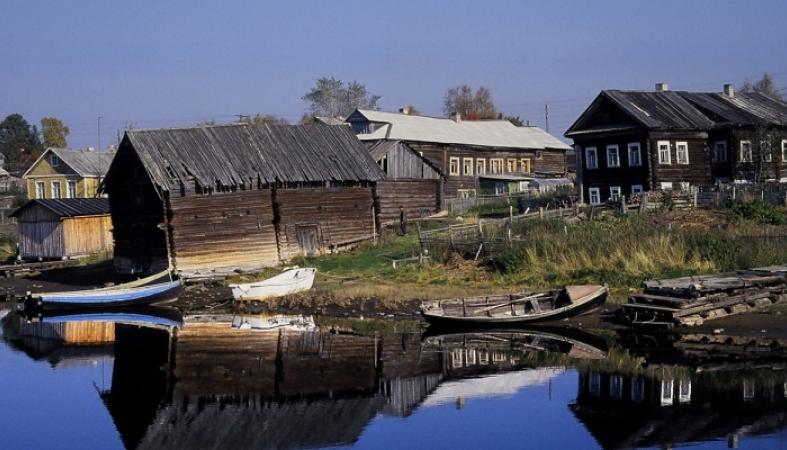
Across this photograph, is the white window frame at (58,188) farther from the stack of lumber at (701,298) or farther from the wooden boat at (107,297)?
the stack of lumber at (701,298)

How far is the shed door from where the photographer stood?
43.7m

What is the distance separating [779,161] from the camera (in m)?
51.7

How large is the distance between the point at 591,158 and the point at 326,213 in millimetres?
16359

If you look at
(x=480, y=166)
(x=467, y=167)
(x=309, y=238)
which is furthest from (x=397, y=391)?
(x=480, y=166)

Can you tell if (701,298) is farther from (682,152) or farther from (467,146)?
(467,146)

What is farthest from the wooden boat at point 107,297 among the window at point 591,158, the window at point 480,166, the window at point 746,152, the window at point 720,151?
the window at point 480,166

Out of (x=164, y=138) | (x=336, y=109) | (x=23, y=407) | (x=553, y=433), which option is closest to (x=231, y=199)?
(x=164, y=138)

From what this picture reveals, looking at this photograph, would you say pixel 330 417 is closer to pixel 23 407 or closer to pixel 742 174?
pixel 23 407

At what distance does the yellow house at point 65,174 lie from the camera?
73250 mm

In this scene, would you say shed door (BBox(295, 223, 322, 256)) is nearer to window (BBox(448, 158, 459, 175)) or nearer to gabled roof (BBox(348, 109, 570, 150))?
gabled roof (BBox(348, 109, 570, 150))

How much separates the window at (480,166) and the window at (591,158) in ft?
61.9

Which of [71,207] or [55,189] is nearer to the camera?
[71,207]

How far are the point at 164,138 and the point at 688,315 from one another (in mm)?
24431

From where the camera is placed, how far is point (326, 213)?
44531 millimetres
